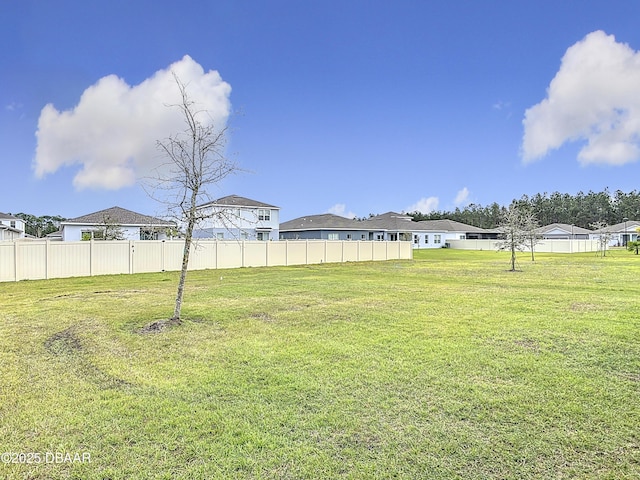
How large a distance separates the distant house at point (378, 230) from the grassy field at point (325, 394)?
114 ft

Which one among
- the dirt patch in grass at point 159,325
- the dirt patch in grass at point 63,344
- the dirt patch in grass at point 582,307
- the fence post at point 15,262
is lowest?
the dirt patch in grass at point 582,307

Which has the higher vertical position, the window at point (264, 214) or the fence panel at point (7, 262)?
the window at point (264, 214)

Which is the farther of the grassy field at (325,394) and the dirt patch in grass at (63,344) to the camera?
the dirt patch in grass at (63,344)

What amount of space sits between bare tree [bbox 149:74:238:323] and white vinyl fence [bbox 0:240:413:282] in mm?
2390

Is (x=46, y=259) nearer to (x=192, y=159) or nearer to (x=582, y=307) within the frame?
(x=192, y=159)

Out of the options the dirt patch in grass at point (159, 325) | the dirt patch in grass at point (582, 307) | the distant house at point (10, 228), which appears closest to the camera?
the dirt patch in grass at point (159, 325)

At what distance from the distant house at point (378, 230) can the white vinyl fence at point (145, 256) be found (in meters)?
15.8

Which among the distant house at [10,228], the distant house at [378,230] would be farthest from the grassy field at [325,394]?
the distant house at [378,230]

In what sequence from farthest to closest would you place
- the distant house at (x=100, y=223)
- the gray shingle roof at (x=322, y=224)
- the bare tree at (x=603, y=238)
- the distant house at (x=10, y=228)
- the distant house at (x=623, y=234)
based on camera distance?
the distant house at (x=623, y=234), the gray shingle roof at (x=322, y=224), the bare tree at (x=603, y=238), the distant house at (x=100, y=223), the distant house at (x=10, y=228)

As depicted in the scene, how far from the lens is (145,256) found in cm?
1792

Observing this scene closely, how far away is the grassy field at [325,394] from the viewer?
2.77m

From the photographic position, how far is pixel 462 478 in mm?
2562

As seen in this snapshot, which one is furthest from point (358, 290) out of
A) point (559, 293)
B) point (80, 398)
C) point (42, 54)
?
point (42, 54)

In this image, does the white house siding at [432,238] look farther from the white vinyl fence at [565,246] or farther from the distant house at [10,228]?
the distant house at [10,228]
